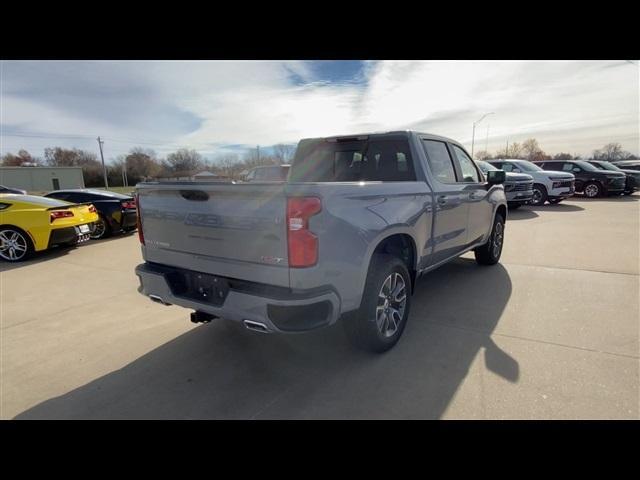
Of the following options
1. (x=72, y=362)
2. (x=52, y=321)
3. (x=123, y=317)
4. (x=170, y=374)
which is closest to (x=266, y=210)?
(x=170, y=374)

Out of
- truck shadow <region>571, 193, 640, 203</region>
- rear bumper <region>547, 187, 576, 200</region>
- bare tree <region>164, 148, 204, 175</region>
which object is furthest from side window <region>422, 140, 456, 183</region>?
bare tree <region>164, 148, 204, 175</region>

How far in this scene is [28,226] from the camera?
7.13 metres

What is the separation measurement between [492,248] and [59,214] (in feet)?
27.6

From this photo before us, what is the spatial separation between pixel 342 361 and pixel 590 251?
6197 millimetres

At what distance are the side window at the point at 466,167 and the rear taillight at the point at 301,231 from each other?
3.13 meters

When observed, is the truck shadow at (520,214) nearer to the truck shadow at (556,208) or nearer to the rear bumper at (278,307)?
the truck shadow at (556,208)

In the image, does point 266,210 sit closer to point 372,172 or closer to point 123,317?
point 372,172

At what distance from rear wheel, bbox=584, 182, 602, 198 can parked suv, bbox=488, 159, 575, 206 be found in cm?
388

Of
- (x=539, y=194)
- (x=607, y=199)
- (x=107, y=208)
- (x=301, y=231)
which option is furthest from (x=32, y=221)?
(x=607, y=199)

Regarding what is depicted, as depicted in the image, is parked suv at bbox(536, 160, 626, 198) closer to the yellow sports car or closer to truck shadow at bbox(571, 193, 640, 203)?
truck shadow at bbox(571, 193, 640, 203)

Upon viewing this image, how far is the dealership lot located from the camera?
2.58m

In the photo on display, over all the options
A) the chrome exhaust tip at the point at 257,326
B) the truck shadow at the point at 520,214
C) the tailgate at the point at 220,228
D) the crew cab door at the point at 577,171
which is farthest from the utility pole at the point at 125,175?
the chrome exhaust tip at the point at 257,326

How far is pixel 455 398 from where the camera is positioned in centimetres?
260

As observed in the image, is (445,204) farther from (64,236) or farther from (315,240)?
(64,236)
